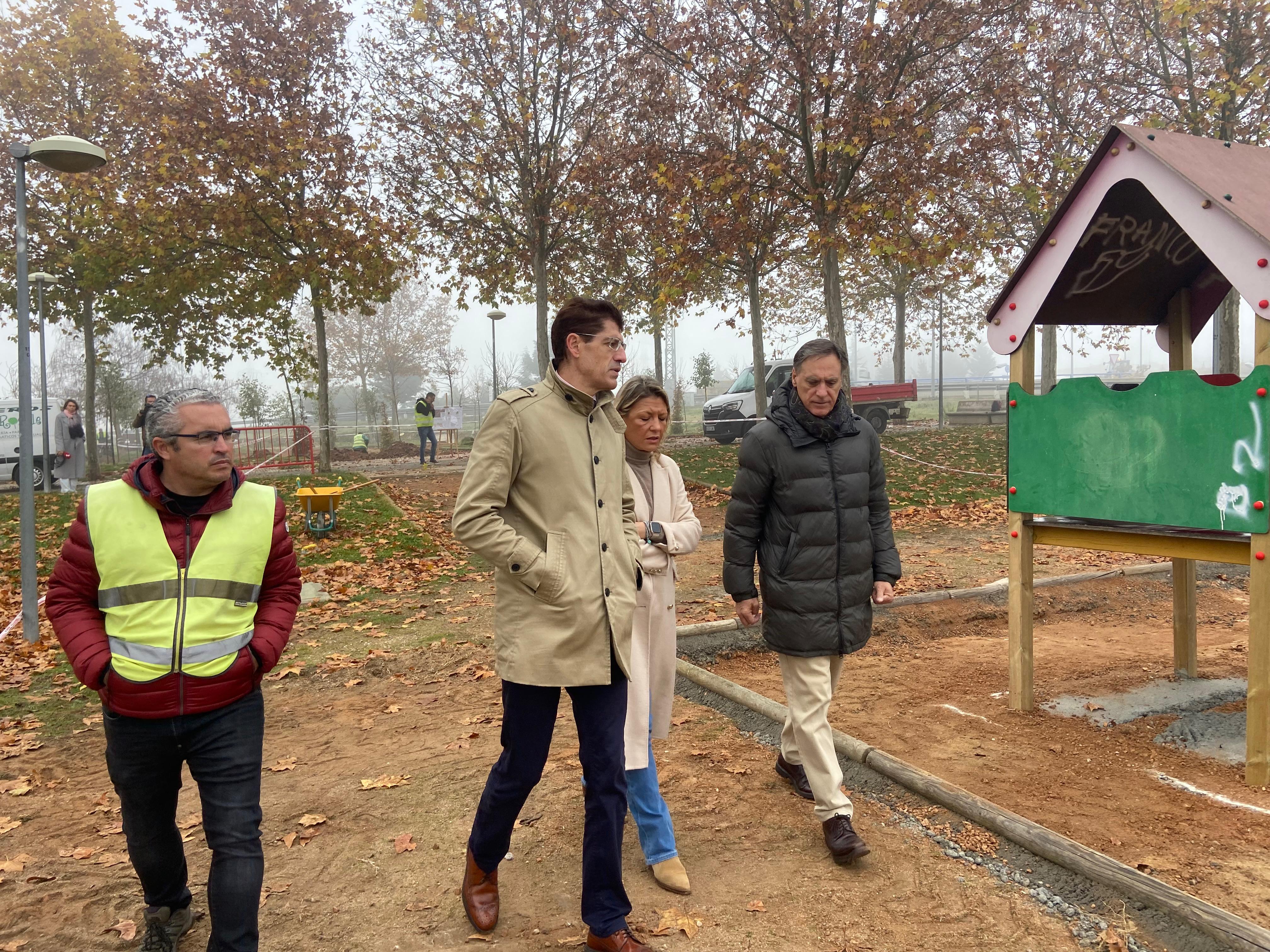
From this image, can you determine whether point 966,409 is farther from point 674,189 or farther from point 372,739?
point 372,739

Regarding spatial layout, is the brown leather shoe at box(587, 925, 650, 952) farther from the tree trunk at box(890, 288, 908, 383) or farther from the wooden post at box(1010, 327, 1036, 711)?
the tree trunk at box(890, 288, 908, 383)

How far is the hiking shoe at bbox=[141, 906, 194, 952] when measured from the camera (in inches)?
120

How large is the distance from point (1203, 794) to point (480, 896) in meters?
3.18

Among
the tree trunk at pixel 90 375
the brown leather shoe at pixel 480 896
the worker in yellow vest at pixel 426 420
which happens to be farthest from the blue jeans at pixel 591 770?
the tree trunk at pixel 90 375

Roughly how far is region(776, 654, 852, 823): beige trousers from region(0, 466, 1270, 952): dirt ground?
9.7 inches

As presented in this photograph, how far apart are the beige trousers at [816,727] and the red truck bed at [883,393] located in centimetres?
2611

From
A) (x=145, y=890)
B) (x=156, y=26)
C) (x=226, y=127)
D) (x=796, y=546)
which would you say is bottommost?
(x=145, y=890)

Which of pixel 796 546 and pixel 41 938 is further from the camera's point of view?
pixel 796 546

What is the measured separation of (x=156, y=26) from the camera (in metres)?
18.8

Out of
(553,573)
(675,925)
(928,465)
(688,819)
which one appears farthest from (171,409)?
(928,465)

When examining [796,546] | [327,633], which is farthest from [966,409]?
[796,546]

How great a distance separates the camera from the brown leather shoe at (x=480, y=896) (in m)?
3.11

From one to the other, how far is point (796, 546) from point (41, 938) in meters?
3.07

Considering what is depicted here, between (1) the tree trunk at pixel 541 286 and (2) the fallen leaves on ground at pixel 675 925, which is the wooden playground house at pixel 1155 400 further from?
(1) the tree trunk at pixel 541 286
